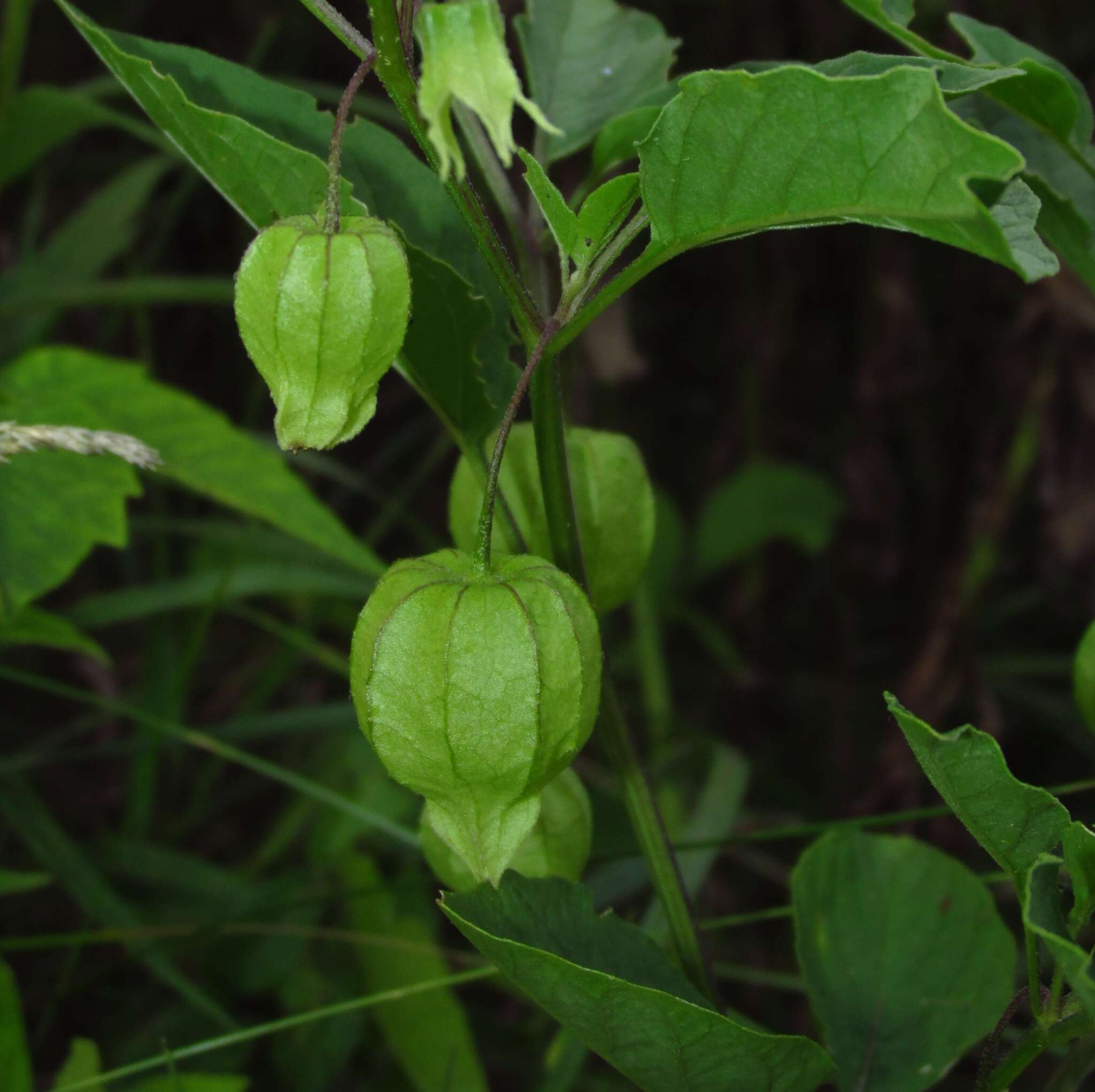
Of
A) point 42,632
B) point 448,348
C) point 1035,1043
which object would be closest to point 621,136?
point 448,348

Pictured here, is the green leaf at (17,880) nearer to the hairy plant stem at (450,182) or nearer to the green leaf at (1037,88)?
the hairy plant stem at (450,182)

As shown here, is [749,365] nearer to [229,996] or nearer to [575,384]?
[575,384]

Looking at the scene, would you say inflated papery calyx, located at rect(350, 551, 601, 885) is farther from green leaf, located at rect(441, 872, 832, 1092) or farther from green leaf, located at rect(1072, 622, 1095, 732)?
green leaf, located at rect(1072, 622, 1095, 732)

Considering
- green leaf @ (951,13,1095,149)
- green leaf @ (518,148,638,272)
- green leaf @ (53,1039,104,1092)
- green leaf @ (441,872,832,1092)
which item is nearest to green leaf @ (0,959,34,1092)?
green leaf @ (53,1039,104,1092)

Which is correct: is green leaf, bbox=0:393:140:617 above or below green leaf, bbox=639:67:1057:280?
below

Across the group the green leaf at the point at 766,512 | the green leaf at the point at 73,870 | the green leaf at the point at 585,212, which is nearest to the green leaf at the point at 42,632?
the green leaf at the point at 73,870

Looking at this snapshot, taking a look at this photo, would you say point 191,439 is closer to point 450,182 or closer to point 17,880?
point 17,880
